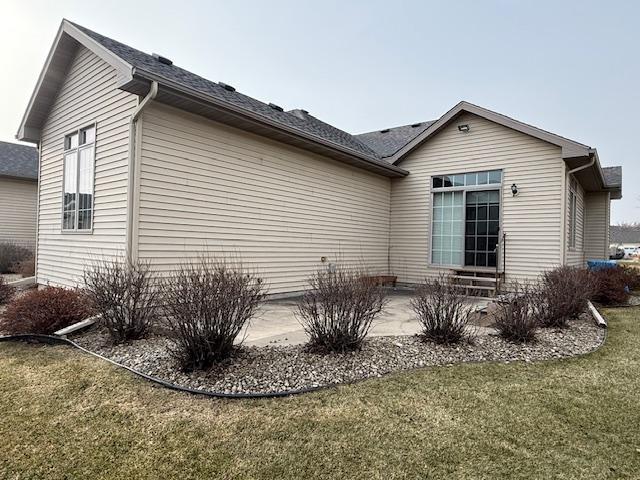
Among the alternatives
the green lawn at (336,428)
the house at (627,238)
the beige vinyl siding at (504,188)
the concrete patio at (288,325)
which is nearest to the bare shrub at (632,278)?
the beige vinyl siding at (504,188)

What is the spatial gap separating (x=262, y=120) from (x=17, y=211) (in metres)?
13.4

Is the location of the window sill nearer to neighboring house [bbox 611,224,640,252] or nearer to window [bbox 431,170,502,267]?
window [bbox 431,170,502,267]

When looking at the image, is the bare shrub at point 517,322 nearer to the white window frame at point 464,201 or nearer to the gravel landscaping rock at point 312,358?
the gravel landscaping rock at point 312,358

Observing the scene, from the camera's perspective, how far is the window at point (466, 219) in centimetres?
990

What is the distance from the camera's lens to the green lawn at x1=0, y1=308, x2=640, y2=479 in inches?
91.1

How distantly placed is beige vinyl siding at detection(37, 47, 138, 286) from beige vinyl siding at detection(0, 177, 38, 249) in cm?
762

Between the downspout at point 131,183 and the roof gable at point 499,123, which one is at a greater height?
the roof gable at point 499,123

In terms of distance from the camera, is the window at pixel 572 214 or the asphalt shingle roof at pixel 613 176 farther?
the asphalt shingle roof at pixel 613 176

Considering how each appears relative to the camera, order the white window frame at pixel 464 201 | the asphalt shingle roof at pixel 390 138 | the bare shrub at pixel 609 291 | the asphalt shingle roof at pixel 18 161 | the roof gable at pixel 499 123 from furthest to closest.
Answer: the asphalt shingle roof at pixel 18 161
the asphalt shingle roof at pixel 390 138
the white window frame at pixel 464 201
the roof gable at pixel 499 123
the bare shrub at pixel 609 291

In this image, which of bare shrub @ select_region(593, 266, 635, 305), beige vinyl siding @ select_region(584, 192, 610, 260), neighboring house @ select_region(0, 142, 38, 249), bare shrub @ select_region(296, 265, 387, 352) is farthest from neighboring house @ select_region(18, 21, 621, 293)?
neighboring house @ select_region(0, 142, 38, 249)

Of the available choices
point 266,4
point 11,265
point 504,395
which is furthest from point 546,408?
point 11,265

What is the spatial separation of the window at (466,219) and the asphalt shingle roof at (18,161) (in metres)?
15.6

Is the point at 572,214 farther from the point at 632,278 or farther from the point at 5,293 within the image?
the point at 5,293

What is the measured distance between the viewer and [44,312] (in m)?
4.98
